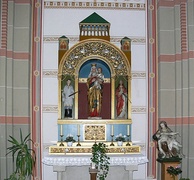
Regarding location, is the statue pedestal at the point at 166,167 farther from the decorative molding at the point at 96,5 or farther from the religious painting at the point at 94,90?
the decorative molding at the point at 96,5

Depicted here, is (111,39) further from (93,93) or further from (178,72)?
(178,72)

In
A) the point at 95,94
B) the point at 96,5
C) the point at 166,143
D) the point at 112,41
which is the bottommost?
the point at 166,143

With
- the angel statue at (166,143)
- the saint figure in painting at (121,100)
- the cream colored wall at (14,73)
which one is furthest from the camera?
the saint figure in painting at (121,100)

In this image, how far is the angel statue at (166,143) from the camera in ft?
27.0

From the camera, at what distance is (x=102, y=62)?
29.8 ft

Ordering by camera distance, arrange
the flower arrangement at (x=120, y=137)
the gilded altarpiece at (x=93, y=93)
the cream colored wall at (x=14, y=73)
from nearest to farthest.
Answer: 1. the cream colored wall at (x=14, y=73)
2. the flower arrangement at (x=120, y=137)
3. the gilded altarpiece at (x=93, y=93)

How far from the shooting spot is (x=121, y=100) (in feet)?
29.3

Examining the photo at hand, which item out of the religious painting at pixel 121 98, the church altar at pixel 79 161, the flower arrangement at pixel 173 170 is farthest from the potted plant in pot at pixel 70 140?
the flower arrangement at pixel 173 170

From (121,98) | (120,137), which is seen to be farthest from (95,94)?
(120,137)

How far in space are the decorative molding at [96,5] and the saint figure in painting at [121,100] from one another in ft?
5.98

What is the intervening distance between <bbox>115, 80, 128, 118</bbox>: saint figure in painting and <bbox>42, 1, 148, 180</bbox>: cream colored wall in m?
0.31

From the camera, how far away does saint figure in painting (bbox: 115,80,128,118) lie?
8.88 metres

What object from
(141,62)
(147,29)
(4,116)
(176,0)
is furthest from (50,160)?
(176,0)

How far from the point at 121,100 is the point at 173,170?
197 cm
